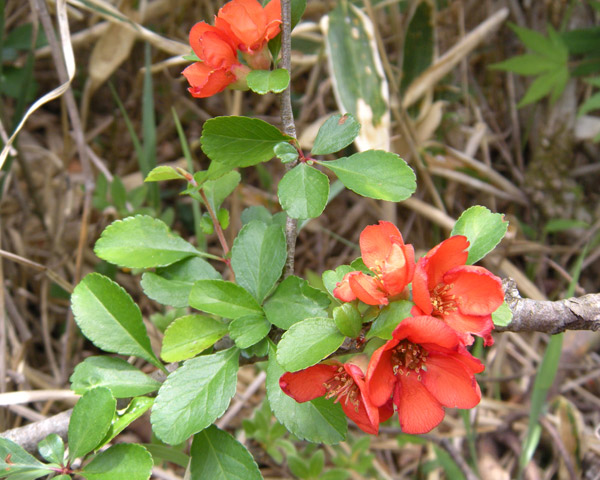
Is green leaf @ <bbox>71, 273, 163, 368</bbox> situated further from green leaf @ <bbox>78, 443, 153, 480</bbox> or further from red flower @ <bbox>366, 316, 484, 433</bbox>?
red flower @ <bbox>366, 316, 484, 433</bbox>

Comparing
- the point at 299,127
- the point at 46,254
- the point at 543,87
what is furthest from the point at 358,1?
the point at 46,254

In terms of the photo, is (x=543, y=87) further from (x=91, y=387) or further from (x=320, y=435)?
(x=91, y=387)

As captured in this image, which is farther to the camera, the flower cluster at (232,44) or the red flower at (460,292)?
the flower cluster at (232,44)

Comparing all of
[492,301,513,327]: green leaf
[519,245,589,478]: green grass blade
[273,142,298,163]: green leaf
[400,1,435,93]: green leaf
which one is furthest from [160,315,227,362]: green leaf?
[400,1,435,93]: green leaf

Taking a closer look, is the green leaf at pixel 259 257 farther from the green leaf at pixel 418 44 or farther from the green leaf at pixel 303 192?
the green leaf at pixel 418 44

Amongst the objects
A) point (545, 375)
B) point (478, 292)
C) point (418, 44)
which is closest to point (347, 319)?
point (478, 292)

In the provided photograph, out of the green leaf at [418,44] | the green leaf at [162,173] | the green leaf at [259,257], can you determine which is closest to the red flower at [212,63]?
the green leaf at [162,173]
